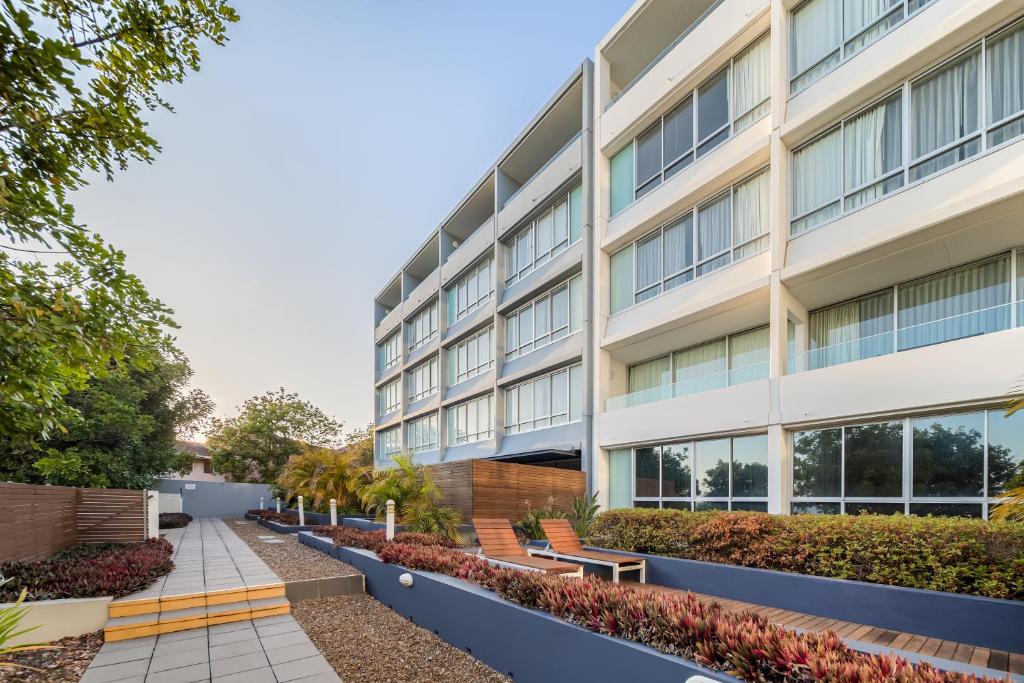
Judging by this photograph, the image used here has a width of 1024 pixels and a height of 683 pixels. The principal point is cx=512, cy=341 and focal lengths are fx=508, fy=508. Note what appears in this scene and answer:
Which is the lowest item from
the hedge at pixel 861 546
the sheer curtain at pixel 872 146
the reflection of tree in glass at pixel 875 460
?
the hedge at pixel 861 546

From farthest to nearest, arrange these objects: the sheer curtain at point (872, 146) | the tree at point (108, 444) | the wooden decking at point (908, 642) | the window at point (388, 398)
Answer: the window at point (388, 398) → the tree at point (108, 444) → the sheer curtain at point (872, 146) → the wooden decking at point (908, 642)

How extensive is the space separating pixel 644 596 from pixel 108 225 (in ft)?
50.2

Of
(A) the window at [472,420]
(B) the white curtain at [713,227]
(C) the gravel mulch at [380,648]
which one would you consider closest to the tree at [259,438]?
(A) the window at [472,420]

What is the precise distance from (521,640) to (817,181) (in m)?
9.79

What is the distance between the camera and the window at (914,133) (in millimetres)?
7707

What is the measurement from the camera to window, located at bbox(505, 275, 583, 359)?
51.5 ft

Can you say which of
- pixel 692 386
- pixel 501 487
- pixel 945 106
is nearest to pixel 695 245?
pixel 692 386

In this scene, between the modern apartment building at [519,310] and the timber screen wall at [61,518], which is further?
the modern apartment building at [519,310]

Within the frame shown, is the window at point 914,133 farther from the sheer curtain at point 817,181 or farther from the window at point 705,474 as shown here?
the window at point 705,474

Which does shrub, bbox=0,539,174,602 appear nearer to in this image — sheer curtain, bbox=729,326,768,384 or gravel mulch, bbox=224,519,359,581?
gravel mulch, bbox=224,519,359,581

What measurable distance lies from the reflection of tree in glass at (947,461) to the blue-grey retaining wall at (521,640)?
7111mm

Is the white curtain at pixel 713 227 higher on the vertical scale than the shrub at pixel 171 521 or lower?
higher

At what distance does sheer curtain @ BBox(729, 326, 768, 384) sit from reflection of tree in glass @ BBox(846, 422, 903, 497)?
1.96 metres

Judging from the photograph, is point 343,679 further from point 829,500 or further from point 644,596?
point 829,500
